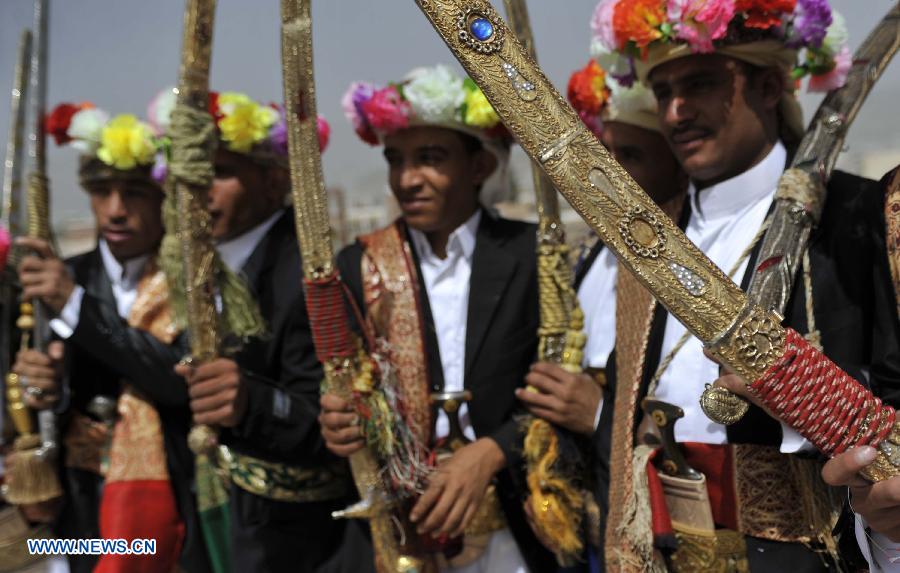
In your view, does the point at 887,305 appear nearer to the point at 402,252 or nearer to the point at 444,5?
the point at 444,5

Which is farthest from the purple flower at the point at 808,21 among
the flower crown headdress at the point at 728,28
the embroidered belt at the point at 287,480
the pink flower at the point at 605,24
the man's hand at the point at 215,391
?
the embroidered belt at the point at 287,480

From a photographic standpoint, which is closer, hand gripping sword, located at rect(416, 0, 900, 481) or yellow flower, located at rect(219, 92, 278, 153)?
hand gripping sword, located at rect(416, 0, 900, 481)

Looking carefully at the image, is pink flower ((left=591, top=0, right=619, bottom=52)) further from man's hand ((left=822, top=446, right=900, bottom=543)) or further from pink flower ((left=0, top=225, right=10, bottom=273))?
pink flower ((left=0, top=225, right=10, bottom=273))

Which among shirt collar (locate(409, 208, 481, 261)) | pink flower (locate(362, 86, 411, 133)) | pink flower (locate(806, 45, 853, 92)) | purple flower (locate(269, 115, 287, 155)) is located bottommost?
shirt collar (locate(409, 208, 481, 261))

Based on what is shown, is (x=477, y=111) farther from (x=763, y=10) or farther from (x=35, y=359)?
(x=35, y=359)

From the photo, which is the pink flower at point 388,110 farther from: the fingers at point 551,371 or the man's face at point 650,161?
the fingers at point 551,371

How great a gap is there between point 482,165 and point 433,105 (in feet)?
1.24

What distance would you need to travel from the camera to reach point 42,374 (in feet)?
12.5

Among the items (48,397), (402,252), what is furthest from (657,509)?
(48,397)

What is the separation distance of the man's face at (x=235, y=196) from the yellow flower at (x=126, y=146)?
48cm

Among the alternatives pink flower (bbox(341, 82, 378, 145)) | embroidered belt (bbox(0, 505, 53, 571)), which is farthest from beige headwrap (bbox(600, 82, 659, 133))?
embroidered belt (bbox(0, 505, 53, 571))

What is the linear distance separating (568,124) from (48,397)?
298 cm

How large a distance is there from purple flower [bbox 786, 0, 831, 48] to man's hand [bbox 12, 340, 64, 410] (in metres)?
3.06

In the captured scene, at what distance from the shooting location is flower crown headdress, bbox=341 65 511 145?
335 cm
